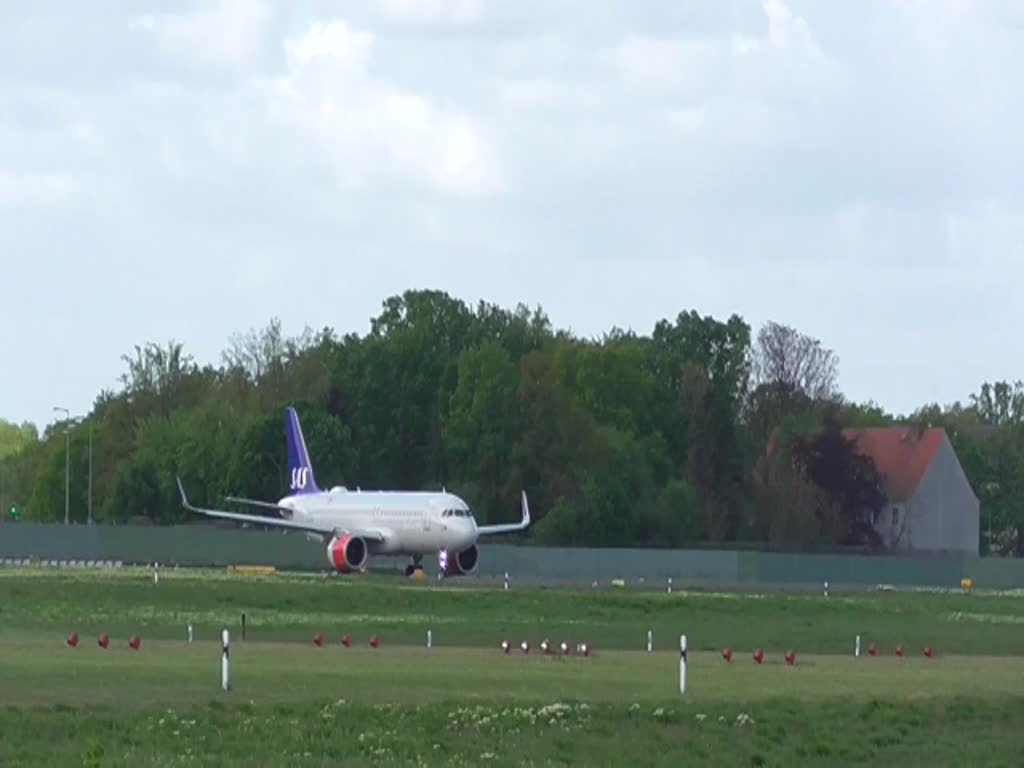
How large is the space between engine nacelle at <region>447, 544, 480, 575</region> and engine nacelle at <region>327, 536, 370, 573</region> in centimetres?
354

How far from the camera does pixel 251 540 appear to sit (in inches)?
4065

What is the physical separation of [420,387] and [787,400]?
24.6 m

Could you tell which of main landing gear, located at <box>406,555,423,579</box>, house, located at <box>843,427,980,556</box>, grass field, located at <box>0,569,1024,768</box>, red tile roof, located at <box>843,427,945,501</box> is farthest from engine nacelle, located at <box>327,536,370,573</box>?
red tile roof, located at <box>843,427,945,501</box>

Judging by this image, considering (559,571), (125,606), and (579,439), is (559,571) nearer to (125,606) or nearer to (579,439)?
(579,439)

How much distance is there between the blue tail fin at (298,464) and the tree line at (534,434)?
786 inches

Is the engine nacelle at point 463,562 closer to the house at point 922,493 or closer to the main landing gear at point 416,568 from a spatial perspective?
the main landing gear at point 416,568

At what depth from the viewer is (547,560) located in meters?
105

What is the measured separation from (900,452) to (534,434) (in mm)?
27235

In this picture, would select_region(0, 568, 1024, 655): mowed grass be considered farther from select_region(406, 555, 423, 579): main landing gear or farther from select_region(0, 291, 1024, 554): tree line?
select_region(0, 291, 1024, 554): tree line

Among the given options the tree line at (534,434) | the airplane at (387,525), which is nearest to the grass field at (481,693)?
the airplane at (387,525)

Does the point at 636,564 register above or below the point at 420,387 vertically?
below

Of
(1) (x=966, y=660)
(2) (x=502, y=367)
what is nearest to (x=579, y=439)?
(2) (x=502, y=367)

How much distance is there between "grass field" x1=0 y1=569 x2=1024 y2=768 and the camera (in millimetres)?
25344

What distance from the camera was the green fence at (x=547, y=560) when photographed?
334ft
